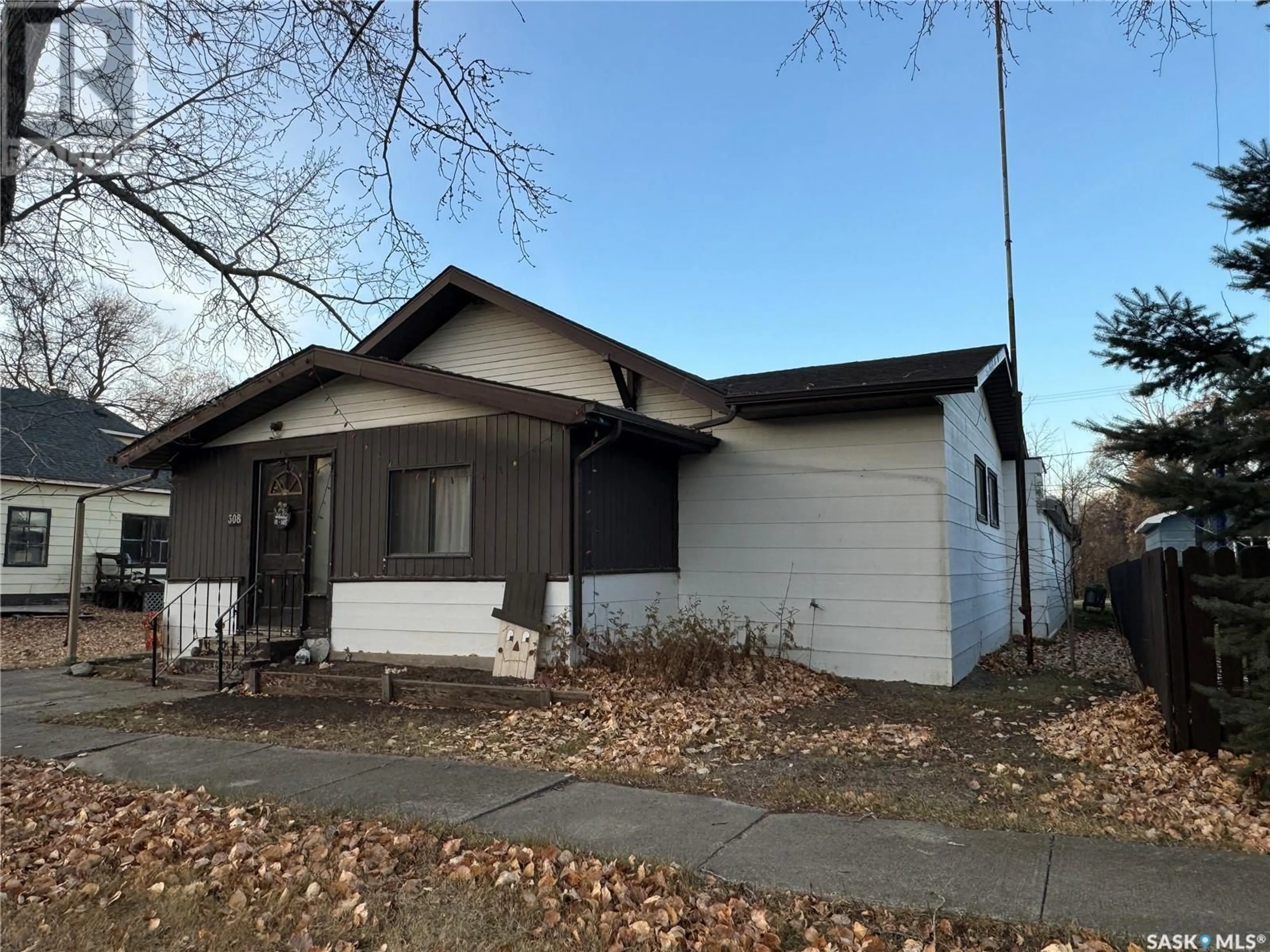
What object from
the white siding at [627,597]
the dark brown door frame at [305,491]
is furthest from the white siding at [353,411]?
the white siding at [627,597]

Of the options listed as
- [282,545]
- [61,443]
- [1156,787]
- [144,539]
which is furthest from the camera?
[144,539]

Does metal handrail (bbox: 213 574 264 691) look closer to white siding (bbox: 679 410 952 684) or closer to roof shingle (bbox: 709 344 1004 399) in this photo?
white siding (bbox: 679 410 952 684)

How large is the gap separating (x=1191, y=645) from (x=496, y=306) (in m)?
9.83

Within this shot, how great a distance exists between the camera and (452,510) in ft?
33.6

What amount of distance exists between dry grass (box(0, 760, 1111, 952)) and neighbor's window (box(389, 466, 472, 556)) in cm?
542

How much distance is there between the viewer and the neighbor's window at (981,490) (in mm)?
12062

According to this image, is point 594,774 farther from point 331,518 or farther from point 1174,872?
point 331,518

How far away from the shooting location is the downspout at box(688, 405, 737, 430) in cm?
1034

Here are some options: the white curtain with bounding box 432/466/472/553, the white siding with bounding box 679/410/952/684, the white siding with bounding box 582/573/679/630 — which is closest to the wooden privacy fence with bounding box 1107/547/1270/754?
the white siding with bounding box 679/410/952/684

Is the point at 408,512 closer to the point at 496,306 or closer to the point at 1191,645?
the point at 496,306

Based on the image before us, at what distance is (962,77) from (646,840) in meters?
5.76

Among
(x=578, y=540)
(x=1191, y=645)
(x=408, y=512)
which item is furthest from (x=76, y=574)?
(x=1191, y=645)

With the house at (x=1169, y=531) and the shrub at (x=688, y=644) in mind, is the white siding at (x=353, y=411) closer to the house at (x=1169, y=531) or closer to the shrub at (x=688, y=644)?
the shrub at (x=688, y=644)

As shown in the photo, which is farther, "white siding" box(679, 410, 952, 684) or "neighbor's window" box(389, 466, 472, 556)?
"neighbor's window" box(389, 466, 472, 556)
